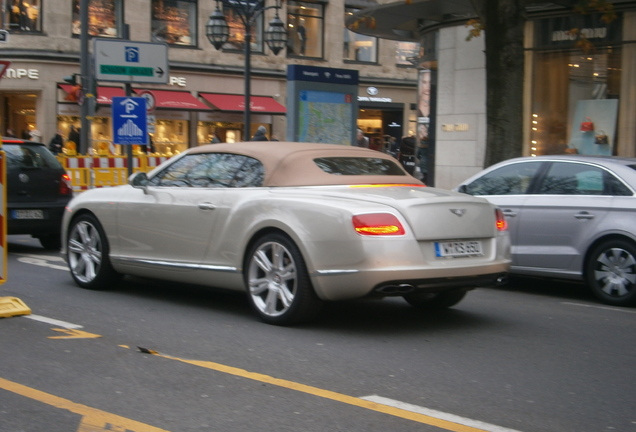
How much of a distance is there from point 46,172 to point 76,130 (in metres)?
18.8

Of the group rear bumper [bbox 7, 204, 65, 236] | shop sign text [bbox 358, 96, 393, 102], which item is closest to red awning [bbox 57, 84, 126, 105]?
shop sign text [bbox 358, 96, 393, 102]

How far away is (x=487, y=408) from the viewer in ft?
15.7

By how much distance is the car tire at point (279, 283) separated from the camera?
22.0 feet

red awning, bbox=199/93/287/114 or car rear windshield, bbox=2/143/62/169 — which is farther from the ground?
red awning, bbox=199/93/287/114

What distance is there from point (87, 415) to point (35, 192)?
840cm

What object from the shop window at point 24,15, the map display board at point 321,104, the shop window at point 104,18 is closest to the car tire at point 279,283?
the map display board at point 321,104

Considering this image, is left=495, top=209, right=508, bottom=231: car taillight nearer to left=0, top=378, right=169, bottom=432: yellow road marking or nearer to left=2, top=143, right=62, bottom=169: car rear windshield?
left=0, top=378, right=169, bottom=432: yellow road marking

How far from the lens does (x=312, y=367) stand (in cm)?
563

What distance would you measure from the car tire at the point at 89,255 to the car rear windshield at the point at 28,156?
12.7ft

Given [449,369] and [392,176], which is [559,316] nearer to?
[392,176]

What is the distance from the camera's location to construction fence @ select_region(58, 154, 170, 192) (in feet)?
68.0

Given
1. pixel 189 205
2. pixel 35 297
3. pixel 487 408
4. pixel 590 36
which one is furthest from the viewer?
pixel 590 36

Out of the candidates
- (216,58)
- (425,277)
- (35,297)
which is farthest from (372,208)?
(216,58)

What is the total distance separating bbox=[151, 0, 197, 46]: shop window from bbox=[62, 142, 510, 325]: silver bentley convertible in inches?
1086
